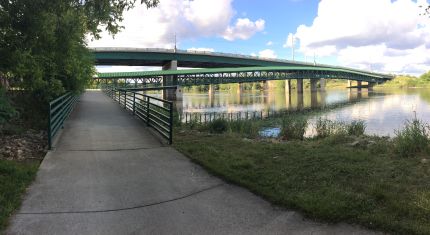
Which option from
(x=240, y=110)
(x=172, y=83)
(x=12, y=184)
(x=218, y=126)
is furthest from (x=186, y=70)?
(x=12, y=184)

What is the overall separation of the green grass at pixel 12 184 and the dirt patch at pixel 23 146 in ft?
2.50

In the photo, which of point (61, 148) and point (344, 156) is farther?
point (61, 148)

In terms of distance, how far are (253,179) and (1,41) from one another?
7.92 metres

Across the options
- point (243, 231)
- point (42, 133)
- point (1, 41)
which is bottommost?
point (243, 231)

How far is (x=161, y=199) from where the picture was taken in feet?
18.0

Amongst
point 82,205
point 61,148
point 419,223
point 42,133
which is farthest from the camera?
point 42,133

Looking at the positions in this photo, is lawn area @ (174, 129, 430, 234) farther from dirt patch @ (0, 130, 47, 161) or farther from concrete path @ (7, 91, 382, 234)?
dirt patch @ (0, 130, 47, 161)

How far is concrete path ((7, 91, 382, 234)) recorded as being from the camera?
4.45 meters

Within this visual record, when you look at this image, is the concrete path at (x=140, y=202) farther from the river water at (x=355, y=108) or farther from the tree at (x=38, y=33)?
the river water at (x=355, y=108)

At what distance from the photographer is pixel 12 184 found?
5.76m

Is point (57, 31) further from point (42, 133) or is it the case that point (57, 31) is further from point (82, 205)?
point (82, 205)

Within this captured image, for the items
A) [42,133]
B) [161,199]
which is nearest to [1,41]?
[42,133]

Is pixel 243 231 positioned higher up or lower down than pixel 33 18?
lower down

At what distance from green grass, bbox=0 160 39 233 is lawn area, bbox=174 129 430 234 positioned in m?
3.17
